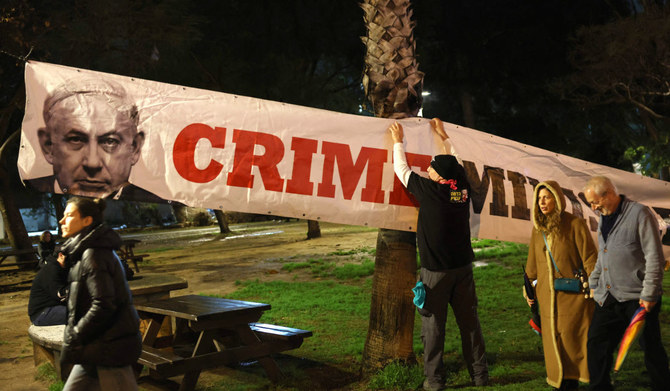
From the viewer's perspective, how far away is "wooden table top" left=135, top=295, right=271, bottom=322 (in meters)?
5.58

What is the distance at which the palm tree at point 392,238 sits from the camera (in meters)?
5.86

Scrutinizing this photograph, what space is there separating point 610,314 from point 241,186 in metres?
2.98

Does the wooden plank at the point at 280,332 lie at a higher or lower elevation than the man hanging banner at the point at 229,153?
lower

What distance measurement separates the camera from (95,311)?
145 inches

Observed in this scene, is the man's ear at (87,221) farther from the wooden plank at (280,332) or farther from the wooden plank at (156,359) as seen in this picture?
the wooden plank at (280,332)

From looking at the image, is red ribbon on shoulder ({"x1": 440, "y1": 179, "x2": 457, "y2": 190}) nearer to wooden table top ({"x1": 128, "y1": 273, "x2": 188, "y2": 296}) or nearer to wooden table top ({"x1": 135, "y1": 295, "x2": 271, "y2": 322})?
wooden table top ({"x1": 135, "y1": 295, "x2": 271, "y2": 322})

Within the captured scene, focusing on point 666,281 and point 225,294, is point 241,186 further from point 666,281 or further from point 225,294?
point 666,281

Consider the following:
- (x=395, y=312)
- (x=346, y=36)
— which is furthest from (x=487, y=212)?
(x=346, y=36)

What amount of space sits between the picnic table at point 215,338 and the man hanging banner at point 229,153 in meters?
1.12

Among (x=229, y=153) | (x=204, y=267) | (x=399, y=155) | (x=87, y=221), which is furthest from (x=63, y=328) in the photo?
(x=204, y=267)

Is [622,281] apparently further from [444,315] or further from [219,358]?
[219,358]

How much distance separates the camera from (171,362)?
17.0ft

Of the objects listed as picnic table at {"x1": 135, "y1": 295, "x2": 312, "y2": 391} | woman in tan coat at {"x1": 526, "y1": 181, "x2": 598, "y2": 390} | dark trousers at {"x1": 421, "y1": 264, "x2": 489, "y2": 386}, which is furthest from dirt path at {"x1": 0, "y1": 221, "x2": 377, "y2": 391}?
woman in tan coat at {"x1": 526, "y1": 181, "x2": 598, "y2": 390}

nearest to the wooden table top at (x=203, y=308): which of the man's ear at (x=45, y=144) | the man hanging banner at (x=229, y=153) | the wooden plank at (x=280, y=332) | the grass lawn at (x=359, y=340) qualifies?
the wooden plank at (x=280, y=332)
